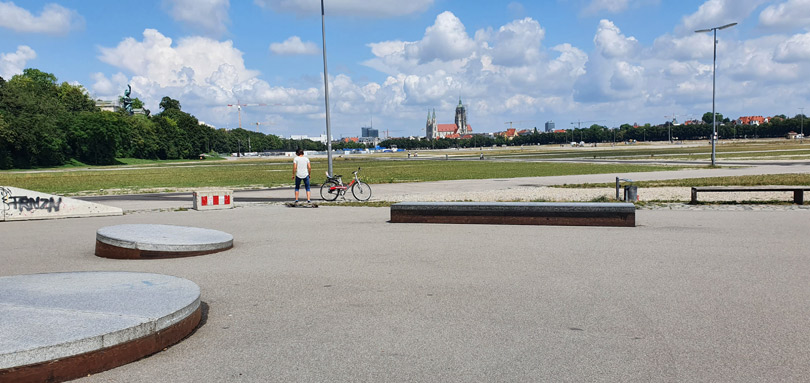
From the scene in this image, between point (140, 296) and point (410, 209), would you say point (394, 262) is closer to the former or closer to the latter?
point (140, 296)

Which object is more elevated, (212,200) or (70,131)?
(70,131)

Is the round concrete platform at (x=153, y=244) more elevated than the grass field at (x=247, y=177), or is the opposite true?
the round concrete platform at (x=153, y=244)

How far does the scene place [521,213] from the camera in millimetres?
12461

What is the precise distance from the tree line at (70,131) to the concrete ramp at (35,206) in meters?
69.1

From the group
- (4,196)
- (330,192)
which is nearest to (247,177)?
(330,192)

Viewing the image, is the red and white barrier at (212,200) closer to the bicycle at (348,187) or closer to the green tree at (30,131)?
the bicycle at (348,187)

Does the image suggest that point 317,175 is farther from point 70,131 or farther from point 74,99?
point 74,99

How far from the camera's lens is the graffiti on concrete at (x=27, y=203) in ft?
48.7

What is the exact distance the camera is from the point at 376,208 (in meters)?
17.0

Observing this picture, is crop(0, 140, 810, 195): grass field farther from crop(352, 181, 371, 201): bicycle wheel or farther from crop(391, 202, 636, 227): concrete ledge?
crop(391, 202, 636, 227): concrete ledge

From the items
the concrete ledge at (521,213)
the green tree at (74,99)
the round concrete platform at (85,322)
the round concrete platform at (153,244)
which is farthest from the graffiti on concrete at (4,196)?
the green tree at (74,99)

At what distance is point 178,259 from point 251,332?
4.05 metres

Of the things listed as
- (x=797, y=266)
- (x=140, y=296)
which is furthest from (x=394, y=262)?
(x=797, y=266)

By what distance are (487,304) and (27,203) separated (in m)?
13.3
